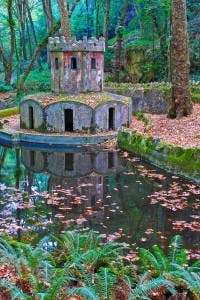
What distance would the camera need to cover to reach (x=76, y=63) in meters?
23.9

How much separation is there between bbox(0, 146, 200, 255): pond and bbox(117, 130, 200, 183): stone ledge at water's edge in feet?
1.21

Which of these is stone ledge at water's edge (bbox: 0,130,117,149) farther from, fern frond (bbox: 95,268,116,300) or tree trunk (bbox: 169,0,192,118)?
fern frond (bbox: 95,268,116,300)

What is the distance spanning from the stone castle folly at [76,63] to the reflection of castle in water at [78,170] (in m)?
5.66

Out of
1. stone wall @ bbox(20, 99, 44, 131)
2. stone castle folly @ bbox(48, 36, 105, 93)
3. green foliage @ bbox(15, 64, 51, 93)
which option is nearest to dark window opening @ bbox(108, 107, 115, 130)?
stone castle folly @ bbox(48, 36, 105, 93)

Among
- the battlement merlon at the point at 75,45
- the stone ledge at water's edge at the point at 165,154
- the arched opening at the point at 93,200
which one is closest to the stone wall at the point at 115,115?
the stone ledge at water's edge at the point at 165,154

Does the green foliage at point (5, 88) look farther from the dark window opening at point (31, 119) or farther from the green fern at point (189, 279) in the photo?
the green fern at point (189, 279)

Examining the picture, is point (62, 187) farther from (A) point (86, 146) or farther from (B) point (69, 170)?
(A) point (86, 146)

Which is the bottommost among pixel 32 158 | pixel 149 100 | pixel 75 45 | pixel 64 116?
pixel 32 158

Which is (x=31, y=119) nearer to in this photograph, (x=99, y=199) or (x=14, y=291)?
(x=99, y=199)

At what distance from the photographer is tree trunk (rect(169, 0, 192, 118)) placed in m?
20.1

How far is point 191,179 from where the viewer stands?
1446cm

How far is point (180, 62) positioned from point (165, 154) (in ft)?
20.7

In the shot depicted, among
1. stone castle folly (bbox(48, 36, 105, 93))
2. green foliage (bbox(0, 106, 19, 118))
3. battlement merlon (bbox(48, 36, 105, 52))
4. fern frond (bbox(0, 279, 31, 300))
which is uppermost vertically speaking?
battlement merlon (bbox(48, 36, 105, 52))

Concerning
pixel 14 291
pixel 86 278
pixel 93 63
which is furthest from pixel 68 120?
pixel 14 291
